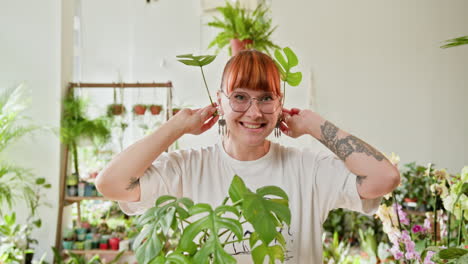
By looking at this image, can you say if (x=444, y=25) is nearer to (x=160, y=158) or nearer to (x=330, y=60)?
(x=330, y=60)

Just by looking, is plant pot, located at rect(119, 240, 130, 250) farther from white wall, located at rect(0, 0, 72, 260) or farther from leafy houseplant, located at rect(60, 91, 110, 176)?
leafy houseplant, located at rect(60, 91, 110, 176)

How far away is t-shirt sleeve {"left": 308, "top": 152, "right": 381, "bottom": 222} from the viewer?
4.18 ft

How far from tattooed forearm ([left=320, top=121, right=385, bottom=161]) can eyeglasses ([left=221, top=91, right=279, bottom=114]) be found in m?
0.18

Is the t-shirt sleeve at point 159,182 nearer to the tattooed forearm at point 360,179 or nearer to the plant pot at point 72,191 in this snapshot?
the tattooed forearm at point 360,179

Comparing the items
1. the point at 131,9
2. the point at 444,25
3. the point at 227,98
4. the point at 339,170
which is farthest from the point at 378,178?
the point at 131,9

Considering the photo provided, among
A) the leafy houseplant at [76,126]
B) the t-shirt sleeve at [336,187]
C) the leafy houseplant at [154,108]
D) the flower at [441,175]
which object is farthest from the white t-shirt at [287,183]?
the leafy houseplant at [154,108]

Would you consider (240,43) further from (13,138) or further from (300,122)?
(300,122)

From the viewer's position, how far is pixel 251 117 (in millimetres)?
1230

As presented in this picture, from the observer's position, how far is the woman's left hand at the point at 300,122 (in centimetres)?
134

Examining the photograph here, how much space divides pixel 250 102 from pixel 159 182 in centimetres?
37

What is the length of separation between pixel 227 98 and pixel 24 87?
2541 mm

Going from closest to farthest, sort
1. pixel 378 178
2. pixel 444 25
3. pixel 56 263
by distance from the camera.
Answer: pixel 378 178
pixel 56 263
pixel 444 25

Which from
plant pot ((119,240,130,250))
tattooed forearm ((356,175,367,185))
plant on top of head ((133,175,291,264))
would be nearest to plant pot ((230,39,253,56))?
plant pot ((119,240,130,250))

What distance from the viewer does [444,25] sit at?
4957 millimetres
